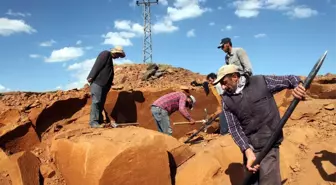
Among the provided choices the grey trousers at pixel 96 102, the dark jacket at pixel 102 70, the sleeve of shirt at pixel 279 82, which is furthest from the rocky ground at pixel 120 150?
the sleeve of shirt at pixel 279 82

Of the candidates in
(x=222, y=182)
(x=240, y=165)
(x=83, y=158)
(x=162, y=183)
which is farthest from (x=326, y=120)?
(x=83, y=158)

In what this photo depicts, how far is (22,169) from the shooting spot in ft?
16.1

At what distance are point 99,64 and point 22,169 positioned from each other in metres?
2.16

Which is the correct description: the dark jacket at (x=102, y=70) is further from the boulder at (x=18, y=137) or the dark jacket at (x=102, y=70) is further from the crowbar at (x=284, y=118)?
the crowbar at (x=284, y=118)

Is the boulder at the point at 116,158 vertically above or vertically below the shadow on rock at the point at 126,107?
below

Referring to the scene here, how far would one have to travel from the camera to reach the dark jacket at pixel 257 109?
131 inches

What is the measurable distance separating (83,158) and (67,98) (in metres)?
2.80

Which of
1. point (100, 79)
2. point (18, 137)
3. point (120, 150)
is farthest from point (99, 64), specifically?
point (120, 150)

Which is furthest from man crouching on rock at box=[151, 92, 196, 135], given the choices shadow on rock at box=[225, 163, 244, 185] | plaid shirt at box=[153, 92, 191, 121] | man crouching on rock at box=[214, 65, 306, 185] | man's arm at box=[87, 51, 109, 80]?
man crouching on rock at box=[214, 65, 306, 185]

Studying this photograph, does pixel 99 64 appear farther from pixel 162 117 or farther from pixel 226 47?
pixel 226 47

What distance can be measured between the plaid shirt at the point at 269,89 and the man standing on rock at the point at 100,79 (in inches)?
123

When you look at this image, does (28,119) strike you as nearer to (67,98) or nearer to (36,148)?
(36,148)

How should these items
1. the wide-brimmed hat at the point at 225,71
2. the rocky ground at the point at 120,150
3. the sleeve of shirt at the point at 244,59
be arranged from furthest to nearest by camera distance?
1. the sleeve of shirt at the point at 244,59
2. the rocky ground at the point at 120,150
3. the wide-brimmed hat at the point at 225,71

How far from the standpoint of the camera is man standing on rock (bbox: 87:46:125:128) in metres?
6.16
